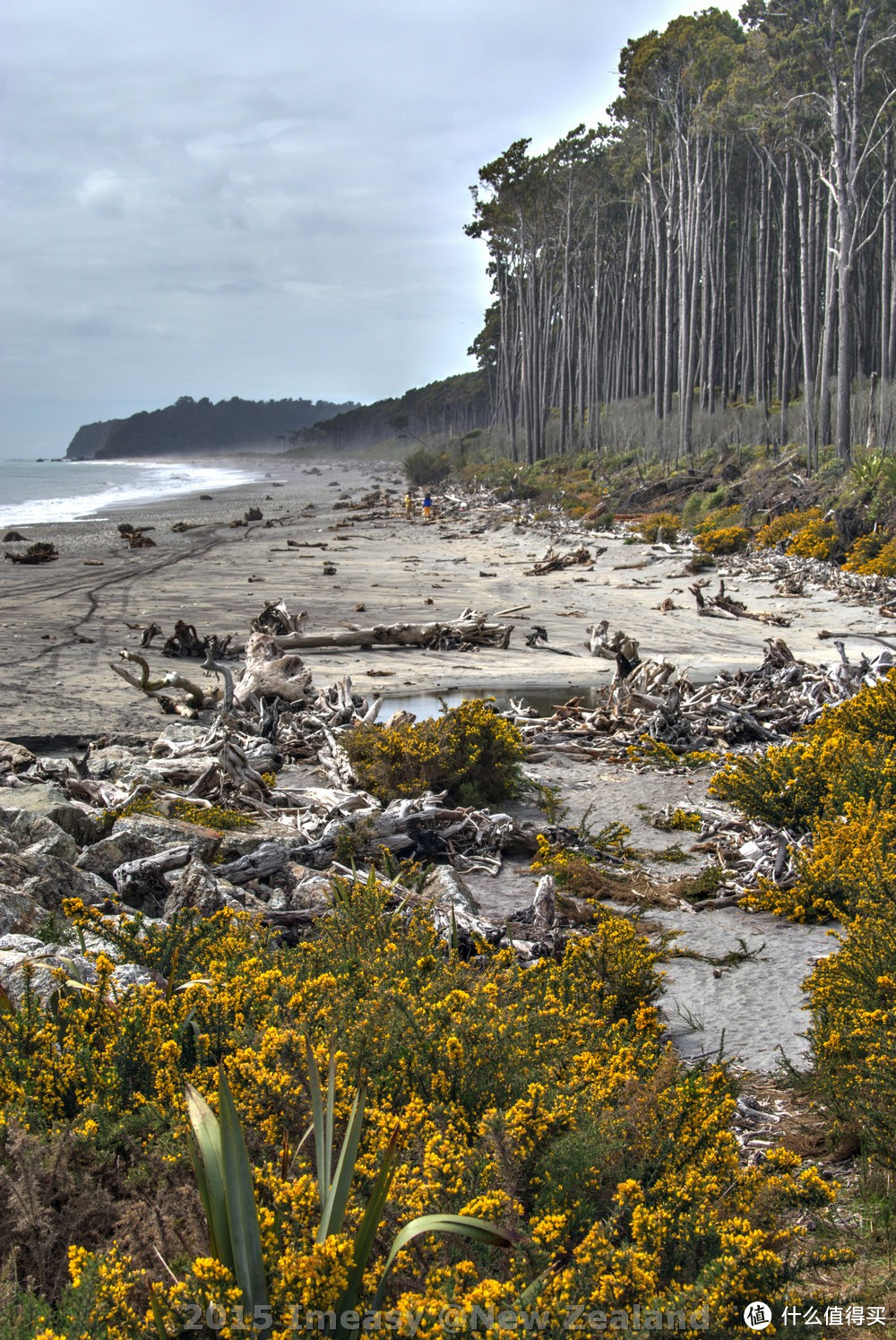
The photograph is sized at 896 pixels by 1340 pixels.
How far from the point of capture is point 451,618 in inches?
629

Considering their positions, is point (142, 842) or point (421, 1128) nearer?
point (421, 1128)

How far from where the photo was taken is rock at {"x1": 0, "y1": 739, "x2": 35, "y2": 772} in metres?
7.06

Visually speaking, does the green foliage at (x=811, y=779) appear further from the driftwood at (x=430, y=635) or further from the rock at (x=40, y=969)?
the driftwood at (x=430, y=635)

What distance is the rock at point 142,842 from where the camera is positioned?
502 centimetres

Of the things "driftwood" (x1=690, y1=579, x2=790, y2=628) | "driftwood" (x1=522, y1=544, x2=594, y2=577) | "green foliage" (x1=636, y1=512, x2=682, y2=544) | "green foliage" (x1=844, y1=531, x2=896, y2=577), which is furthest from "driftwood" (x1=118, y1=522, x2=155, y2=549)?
"green foliage" (x1=844, y1=531, x2=896, y2=577)

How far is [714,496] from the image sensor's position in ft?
85.5

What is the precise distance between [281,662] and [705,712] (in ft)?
14.5

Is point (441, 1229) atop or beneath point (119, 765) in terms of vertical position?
atop

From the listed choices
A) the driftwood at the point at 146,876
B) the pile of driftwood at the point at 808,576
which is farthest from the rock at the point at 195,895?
the pile of driftwood at the point at 808,576

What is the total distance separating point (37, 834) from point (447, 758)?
311cm

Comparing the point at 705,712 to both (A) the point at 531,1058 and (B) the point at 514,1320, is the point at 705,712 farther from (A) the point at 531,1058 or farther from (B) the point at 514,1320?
(B) the point at 514,1320

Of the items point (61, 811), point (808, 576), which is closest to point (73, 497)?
point (808, 576)

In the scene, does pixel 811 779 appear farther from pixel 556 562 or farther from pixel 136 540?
pixel 136 540

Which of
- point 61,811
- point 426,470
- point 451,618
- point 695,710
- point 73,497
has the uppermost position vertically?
point 426,470
